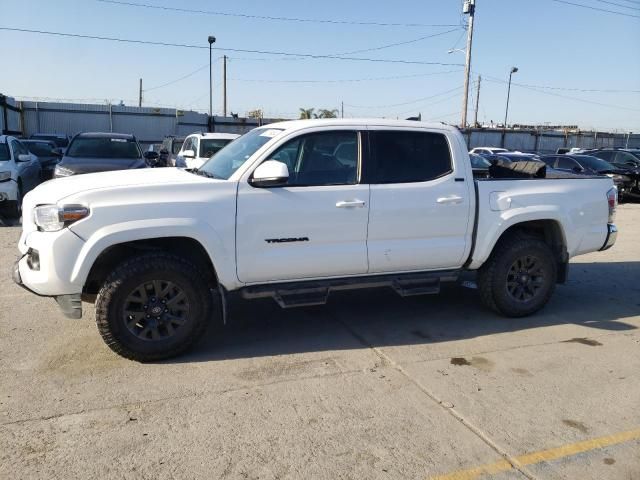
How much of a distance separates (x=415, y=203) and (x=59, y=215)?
2.95 metres

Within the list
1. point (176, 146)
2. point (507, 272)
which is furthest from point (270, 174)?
point (176, 146)

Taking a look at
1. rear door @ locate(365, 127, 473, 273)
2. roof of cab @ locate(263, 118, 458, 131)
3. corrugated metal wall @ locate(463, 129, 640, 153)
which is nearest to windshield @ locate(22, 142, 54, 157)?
roof of cab @ locate(263, 118, 458, 131)

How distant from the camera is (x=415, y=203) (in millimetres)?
5043

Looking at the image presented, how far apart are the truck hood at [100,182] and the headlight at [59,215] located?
84mm

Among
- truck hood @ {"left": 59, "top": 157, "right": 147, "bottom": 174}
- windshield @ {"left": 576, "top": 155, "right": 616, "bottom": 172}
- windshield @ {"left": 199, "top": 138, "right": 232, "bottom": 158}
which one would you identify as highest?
windshield @ {"left": 199, "top": 138, "right": 232, "bottom": 158}

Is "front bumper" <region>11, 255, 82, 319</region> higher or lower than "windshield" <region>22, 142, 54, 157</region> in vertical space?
lower

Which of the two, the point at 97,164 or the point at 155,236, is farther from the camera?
the point at 97,164

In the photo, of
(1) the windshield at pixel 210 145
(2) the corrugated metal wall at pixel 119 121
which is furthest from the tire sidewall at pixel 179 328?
(2) the corrugated metal wall at pixel 119 121

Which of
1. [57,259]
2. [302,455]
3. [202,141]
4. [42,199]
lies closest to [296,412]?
[302,455]

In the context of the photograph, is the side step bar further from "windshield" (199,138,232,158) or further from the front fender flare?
"windshield" (199,138,232,158)

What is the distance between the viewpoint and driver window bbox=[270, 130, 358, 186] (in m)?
4.76

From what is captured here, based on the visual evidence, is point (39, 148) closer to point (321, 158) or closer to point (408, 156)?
point (321, 158)

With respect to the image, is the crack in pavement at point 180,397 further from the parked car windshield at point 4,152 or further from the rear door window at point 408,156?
the parked car windshield at point 4,152

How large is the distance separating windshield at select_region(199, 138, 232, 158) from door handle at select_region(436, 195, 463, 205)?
870 centimetres
